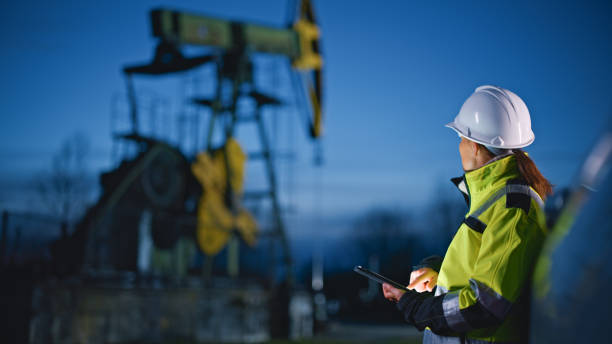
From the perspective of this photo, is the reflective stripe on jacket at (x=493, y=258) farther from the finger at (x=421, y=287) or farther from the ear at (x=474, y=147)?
the finger at (x=421, y=287)

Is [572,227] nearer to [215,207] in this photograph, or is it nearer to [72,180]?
[215,207]

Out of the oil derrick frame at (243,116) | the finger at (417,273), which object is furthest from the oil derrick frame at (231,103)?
the finger at (417,273)

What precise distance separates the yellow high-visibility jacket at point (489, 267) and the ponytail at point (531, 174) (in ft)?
0.13

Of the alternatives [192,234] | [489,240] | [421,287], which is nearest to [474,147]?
[489,240]

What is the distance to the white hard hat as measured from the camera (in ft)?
7.59

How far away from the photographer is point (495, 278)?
1.83 metres

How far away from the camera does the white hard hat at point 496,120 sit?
91.0 inches

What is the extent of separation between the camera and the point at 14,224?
384 inches

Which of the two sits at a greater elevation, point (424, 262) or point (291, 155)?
point (291, 155)

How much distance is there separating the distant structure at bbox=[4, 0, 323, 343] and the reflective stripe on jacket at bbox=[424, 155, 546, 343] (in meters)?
9.71

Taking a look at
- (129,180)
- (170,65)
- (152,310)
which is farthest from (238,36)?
(152,310)

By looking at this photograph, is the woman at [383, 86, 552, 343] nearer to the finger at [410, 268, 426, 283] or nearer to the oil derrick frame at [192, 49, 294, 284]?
the finger at [410, 268, 426, 283]

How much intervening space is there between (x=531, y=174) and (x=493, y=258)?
0.49 metres

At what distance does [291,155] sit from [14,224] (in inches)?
437
